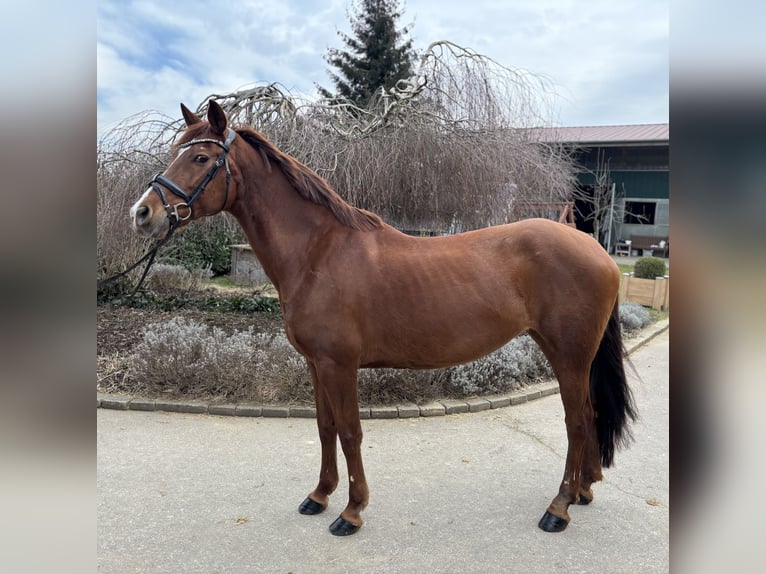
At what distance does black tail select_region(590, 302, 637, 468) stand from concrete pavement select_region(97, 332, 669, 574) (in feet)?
1.31

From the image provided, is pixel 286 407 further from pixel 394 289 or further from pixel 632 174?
pixel 632 174

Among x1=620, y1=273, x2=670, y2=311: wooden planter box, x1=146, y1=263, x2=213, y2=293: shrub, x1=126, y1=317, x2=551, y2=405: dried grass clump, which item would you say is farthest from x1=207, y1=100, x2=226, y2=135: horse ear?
x1=620, y1=273, x2=670, y2=311: wooden planter box

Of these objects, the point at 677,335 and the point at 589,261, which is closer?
the point at 677,335

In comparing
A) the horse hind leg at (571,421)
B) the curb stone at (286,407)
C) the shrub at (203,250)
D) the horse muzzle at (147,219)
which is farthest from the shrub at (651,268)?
the horse muzzle at (147,219)

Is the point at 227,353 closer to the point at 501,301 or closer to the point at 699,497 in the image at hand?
Result: the point at 501,301

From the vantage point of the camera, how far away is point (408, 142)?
6008 millimetres

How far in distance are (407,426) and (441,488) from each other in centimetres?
107

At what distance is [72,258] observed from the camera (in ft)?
2.50

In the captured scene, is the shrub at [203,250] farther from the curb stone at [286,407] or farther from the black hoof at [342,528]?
the black hoof at [342,528]

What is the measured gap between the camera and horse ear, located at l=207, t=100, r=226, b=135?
234 cm

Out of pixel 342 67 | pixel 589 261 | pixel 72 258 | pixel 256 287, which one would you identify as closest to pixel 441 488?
pixel 589 261

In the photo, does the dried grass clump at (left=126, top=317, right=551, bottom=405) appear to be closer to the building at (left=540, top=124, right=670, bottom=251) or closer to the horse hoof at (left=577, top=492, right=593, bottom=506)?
the horse hoof at (left=577, top=492, right=593, bottom=506)

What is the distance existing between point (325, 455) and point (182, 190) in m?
1.70

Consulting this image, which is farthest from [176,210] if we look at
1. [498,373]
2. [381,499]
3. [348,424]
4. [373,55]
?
[373,55]
